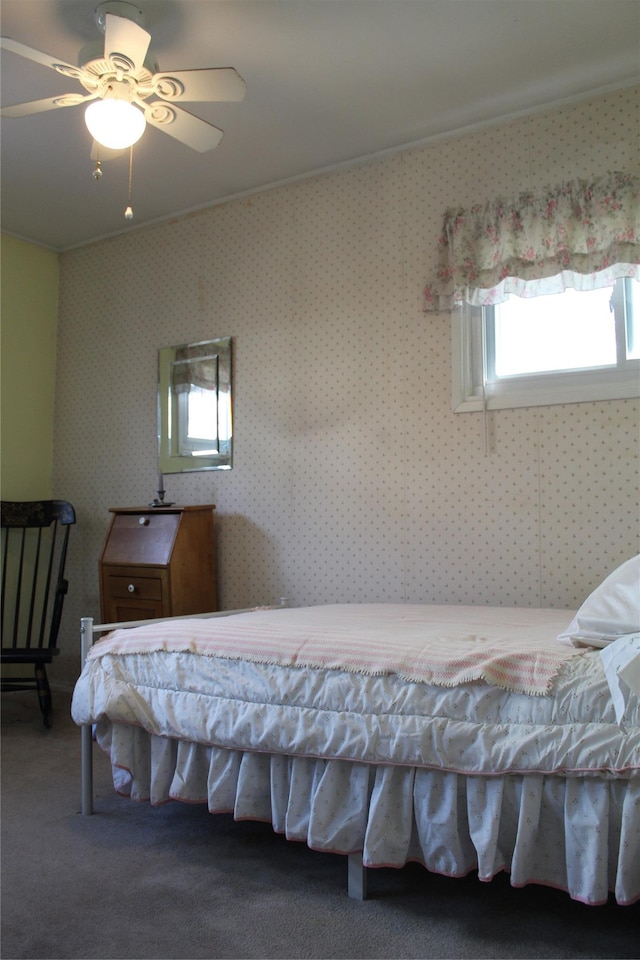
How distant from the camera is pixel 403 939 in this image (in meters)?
1.56

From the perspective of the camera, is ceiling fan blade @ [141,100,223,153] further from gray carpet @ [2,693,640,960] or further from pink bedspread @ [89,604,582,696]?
Result: gray carpet @ [2,693,640,960]

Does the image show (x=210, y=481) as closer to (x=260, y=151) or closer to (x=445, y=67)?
(x=260, y=151)

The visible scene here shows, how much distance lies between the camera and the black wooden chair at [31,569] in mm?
3896

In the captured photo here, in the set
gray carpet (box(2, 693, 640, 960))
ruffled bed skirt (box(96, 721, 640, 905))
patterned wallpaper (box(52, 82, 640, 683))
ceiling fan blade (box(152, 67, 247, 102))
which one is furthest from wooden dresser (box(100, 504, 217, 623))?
ceiling fan blade (box(152, 67, 247, 102))

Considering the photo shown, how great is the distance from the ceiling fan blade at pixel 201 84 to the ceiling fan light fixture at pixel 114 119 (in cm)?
14

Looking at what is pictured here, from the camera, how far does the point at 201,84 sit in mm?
2264

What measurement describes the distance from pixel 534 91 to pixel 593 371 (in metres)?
1.13

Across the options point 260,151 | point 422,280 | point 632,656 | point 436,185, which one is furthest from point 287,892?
point 260,151

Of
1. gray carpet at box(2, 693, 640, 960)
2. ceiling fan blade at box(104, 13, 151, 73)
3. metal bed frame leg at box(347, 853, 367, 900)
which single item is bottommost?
gray carpet at box(2, 693, 640, 960)

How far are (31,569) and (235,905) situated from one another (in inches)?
117

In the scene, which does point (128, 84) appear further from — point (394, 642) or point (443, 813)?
point (443, 813)

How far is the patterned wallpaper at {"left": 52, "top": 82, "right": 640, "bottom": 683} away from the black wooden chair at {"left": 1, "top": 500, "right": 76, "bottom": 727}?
0.53ft

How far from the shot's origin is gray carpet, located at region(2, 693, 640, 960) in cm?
154

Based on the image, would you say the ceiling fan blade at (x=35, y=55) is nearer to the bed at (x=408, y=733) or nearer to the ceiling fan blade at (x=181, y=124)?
the ceiling fan blade at (x=181, y=124)
